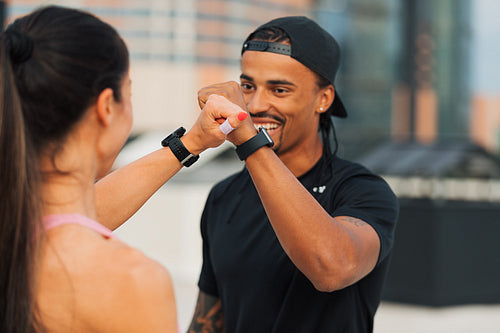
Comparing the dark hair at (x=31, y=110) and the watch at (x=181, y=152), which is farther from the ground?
the dark hair at (x=31, y=110)

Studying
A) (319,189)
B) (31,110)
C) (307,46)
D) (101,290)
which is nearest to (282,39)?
(307,46)

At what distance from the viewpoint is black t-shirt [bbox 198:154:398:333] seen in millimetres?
1966

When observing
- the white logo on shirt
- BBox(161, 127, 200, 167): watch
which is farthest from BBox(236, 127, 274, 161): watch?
the white logo on shirt

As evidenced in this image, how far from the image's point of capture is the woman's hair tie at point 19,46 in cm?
122

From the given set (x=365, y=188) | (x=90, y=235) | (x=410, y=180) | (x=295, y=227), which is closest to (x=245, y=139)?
(x=295, y=227)

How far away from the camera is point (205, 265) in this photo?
7.62 ft

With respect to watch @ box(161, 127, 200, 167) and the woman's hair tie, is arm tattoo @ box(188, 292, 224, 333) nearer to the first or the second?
watch @ box(161, 127, 200, 167)

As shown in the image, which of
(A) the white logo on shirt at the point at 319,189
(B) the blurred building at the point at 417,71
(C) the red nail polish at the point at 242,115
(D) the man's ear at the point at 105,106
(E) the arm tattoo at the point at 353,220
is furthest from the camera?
(B) the blurred building at the point at 417,71

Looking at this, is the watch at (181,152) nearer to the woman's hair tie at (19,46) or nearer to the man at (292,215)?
the man at (292,215)

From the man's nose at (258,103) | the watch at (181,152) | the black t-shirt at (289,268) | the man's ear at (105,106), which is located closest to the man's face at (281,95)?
the man's nose at (258,103)

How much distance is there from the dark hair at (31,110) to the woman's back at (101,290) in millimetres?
35

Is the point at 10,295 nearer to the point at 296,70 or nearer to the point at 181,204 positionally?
the point at 296,70

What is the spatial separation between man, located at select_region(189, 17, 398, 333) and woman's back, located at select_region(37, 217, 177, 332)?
1.91 feet

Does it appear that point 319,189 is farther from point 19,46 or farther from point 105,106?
point 19,46
